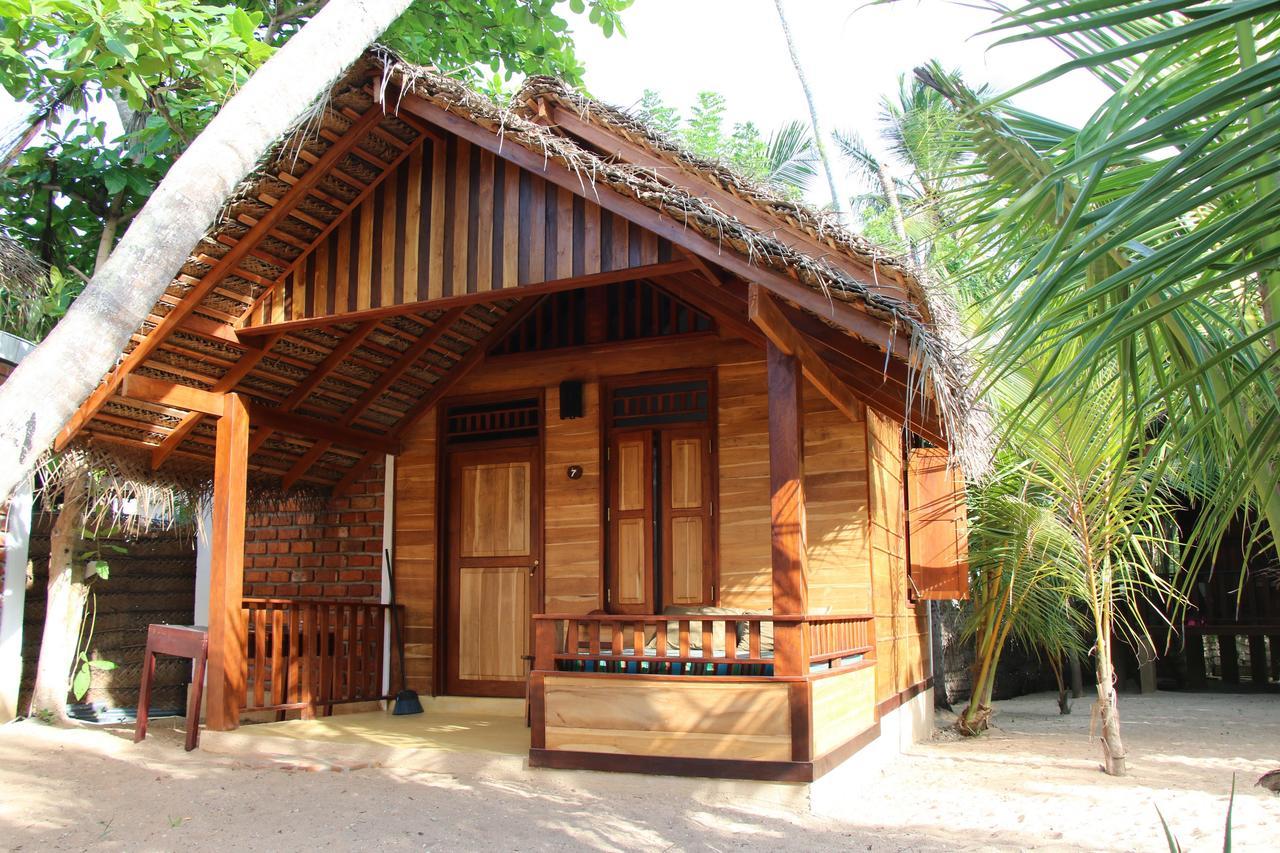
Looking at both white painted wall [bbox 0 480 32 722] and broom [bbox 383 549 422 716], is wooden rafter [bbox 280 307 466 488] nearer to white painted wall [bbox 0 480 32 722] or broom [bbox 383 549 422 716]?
broom [bbox 383 549 422 716]

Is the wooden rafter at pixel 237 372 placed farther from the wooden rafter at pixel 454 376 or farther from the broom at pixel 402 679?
the broom at pixel 402 679

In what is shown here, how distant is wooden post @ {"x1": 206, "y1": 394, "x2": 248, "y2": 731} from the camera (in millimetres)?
6711

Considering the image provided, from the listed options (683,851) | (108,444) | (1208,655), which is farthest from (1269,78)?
(1208,655)

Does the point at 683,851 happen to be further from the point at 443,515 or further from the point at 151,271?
the point at 443,515

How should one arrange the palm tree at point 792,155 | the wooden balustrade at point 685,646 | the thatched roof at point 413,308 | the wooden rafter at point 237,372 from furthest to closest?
the palm tree at point 792,155, the wooden rafter at point 237,372, the wooden balustrade at point 685,646, the thatched roof at point 413,308

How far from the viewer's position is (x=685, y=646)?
5617 mm

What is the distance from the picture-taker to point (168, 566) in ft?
31.5

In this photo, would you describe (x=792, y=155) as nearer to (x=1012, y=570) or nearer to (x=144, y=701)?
(x=1012, y=570)

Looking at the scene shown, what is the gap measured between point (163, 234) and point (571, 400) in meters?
4.07

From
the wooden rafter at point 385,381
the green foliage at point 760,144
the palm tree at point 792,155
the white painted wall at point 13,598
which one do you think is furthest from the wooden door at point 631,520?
the palm tree at point 792,155

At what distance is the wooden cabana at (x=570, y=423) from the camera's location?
554 centimetres

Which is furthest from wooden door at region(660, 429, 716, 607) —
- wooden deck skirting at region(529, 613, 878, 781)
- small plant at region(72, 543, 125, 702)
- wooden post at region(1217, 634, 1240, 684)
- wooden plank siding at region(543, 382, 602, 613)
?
wooden post at region(1217, 634, 1240, 684)

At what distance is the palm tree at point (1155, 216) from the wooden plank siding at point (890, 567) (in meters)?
3.79

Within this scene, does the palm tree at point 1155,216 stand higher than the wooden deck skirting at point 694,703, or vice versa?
the palm tree at point 1155,216
